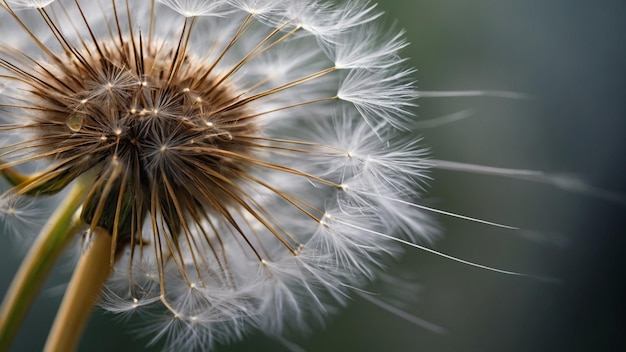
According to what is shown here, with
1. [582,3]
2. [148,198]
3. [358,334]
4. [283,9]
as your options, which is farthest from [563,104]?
[148,198]

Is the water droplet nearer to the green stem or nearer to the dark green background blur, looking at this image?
the green stem

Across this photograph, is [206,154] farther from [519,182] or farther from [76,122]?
[519,182]

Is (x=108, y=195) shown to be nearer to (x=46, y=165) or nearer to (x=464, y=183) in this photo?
(x=46, y=165)

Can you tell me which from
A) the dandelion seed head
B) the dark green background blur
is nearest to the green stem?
the dandelion seed head

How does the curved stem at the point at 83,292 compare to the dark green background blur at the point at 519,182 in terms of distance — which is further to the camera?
the dark green background blur at the point at 519,182

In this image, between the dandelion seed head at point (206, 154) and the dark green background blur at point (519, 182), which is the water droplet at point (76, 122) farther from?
the dark green background blur at point (519, 182)

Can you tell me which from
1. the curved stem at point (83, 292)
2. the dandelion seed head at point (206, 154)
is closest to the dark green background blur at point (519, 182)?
the dandelion seed head at point (206, 154)
